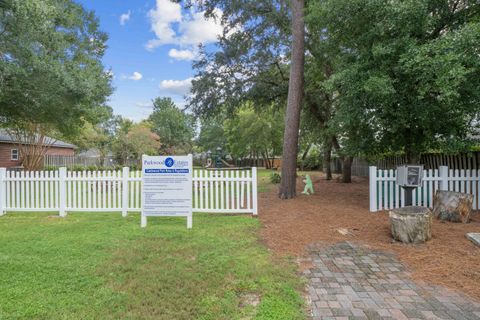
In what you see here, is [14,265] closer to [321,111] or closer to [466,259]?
[466,259]

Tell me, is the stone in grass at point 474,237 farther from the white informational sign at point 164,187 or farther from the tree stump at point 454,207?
the white informational sign at point 164,187

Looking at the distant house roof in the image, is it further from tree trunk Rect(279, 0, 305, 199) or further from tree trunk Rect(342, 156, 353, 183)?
tree trunk Rect(342, 156, 353, 183)

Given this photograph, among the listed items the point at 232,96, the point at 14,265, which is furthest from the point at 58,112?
the point at 14,265

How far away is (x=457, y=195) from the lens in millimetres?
6199

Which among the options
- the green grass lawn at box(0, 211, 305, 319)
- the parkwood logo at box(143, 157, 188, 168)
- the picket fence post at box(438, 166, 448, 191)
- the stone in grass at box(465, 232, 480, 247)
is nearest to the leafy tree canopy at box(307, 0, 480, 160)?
the picket fence post at box(438, 166, 448, 191)

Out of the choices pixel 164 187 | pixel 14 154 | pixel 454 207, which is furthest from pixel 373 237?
pixel 14 154

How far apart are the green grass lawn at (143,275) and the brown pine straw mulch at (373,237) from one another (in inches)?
25.6

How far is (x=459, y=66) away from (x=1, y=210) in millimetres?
9953

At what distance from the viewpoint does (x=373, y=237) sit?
531 centimetres

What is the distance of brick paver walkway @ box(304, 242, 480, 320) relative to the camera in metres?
2.81

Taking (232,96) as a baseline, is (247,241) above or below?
below

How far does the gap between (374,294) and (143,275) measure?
8.28 feet

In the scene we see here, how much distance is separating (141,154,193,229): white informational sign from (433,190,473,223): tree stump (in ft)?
16.4

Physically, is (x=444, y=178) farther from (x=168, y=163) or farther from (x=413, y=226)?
(x=168, y=163)
